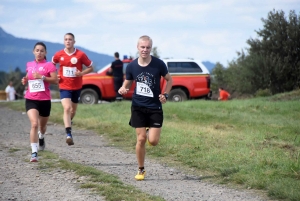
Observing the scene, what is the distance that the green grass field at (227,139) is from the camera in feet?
27.6

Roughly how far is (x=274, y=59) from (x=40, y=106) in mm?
21338

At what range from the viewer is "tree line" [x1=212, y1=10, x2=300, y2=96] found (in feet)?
99.6

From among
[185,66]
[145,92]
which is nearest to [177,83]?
[185,66]

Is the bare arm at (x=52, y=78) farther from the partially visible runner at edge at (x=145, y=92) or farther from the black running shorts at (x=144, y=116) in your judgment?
the black running shorts at (x=144, y=116)

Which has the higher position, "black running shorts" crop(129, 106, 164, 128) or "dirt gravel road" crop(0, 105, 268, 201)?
"black running shorts" crop(129, 106, 164, 128)

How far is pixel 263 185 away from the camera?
7805 mm

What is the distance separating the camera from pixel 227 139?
39.8 ft

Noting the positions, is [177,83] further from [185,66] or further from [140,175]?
[140,175]

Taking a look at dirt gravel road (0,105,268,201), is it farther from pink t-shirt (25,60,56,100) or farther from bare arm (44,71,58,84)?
bare arm (44,71,58,84)

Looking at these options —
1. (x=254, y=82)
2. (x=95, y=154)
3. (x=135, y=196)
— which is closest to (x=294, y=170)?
(x=135, y=196)

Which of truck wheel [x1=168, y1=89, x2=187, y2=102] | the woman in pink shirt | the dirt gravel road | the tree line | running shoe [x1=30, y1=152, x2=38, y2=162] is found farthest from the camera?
the tree line

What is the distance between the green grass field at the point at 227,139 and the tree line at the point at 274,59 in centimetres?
1074

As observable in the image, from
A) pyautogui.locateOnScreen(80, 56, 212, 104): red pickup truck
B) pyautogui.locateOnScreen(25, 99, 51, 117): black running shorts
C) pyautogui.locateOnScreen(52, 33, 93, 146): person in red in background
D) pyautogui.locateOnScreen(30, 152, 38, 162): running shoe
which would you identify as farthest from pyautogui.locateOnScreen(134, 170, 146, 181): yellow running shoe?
pyautogui.locateOnScreen(80, 56, 212, 104): red pickup truck

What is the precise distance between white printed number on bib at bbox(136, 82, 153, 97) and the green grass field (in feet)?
4.84
